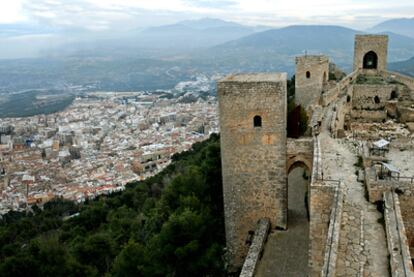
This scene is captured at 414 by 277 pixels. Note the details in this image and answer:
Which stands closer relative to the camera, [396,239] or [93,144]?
[396,239]

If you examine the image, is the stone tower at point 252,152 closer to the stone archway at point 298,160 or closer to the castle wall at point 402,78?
the stone archway at point 298,160

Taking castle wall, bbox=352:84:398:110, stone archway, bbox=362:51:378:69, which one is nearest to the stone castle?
castle wall, bbox=352:84:398:110

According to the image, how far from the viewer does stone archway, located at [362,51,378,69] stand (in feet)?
79.8

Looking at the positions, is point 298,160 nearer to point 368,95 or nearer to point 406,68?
point 368,95

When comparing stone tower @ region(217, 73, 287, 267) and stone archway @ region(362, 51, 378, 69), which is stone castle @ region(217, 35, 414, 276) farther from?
stone archway @ region(362, 51, 378, 69)

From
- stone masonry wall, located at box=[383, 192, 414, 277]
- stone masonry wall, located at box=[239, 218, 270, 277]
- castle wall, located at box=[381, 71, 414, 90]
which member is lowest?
stone masonry wall, located at box=[239, 218, 270, 277]

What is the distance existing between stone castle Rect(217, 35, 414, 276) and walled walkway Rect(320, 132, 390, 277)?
14 mm

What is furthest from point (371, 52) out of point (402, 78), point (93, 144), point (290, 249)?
point (93, 144)

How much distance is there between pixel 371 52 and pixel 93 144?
51511 mm

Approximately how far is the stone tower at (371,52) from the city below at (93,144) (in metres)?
24.7

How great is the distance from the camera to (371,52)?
24.3m

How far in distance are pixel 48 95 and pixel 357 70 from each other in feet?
325

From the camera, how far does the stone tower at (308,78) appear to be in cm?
1917

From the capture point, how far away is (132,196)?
1106 inches
